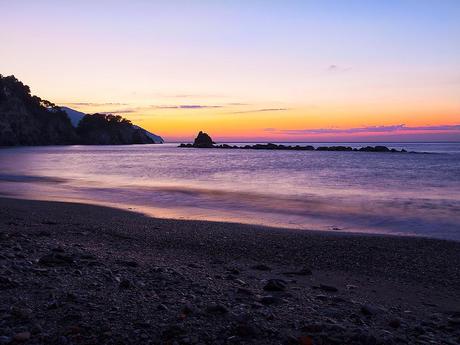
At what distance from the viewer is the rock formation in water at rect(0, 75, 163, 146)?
355 ft

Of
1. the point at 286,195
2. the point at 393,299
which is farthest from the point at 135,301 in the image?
the point at 286,195

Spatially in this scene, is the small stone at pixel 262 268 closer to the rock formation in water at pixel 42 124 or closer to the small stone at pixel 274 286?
the small stone at pixel 274 286

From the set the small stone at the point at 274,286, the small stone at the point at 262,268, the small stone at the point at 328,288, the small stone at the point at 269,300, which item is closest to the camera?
the small stone at the point at 269,300

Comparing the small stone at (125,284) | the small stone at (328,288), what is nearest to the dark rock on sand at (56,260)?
the small stone at (125,284)

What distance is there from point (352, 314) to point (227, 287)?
5.41ft

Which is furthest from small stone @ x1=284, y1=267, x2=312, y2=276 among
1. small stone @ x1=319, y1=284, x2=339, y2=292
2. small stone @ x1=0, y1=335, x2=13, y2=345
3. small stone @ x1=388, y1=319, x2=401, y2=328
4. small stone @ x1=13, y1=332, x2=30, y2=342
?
small stone @ x1=0, y1=335, x2=13, y2=345

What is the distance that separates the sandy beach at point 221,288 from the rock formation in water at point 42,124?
361 ft

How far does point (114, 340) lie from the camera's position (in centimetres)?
384

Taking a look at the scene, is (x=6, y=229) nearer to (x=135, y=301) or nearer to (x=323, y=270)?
(x=135, y=301)

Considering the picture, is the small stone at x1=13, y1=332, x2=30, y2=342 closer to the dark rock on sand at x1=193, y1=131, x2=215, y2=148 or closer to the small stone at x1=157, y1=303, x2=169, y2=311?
the small stone at x1=157, y1=303, x2=169, y2=311

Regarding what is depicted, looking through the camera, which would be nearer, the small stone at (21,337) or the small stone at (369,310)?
the small stone at (21,337)

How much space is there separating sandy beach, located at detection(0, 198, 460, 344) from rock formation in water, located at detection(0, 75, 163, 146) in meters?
110

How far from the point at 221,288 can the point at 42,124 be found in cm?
13282

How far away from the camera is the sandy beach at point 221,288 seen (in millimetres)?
4102
